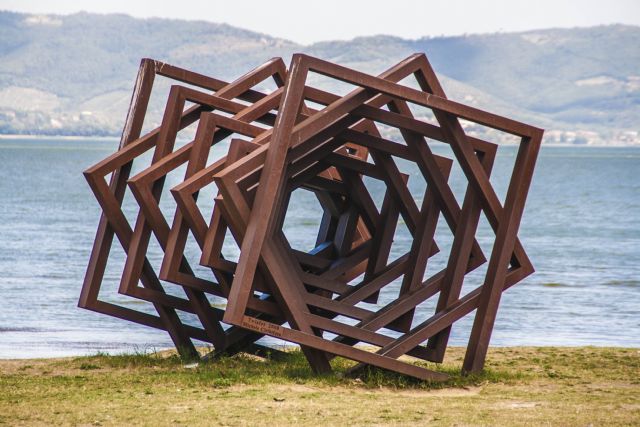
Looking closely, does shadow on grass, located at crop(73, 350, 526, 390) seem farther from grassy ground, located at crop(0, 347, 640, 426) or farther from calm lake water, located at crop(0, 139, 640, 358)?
calm lake water, located at crop(0, 139, 640, 358)

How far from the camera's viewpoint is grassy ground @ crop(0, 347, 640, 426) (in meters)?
9.27

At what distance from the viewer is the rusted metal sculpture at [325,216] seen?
10.5 m

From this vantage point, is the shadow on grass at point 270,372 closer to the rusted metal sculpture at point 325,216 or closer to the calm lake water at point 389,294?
the rusted metal sculpture at point 325,216

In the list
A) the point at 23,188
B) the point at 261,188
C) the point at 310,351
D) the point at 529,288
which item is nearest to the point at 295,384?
the point at 310,351

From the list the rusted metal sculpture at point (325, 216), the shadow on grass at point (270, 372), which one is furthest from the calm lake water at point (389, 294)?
the rusted metal sculpture at point (325, 216)

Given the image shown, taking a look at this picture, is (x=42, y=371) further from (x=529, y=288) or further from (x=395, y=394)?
(x=529, y=288)

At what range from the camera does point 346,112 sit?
10.6m

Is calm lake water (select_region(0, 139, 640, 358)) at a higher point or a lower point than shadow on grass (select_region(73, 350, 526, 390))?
lower

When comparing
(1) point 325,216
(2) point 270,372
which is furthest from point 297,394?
(1) point 325,216

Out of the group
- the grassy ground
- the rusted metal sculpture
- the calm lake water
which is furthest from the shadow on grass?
the calm lake water

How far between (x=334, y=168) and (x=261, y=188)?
3460 millimetres

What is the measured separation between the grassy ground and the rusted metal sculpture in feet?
1.18

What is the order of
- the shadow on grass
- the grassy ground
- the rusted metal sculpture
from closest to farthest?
1. the grassy ground
2. the rusted metal sculpture
3. the shadow on grass

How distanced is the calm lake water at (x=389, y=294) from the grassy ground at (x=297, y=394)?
4.40 metres
